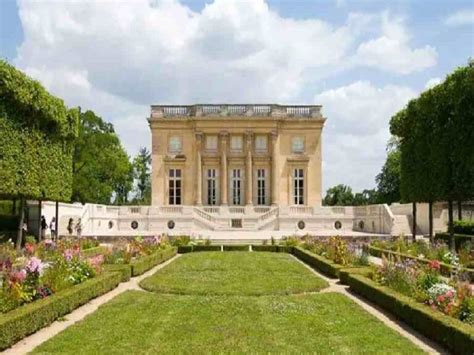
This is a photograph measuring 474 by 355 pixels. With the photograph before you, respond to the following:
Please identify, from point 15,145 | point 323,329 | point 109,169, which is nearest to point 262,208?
point 109,169

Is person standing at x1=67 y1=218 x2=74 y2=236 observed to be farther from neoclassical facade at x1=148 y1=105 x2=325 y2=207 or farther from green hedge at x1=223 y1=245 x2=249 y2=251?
green hedge at x1=223 y1=245 x2=249 y2=251

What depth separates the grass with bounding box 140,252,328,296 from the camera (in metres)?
13.8

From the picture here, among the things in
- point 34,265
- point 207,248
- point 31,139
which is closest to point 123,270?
point 34,265

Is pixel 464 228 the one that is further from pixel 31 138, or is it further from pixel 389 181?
pixel 389 181

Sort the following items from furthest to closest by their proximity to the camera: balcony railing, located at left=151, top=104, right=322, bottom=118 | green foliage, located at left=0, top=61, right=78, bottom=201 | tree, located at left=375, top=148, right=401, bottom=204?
tree, located at left=375, top=148, right=401, bottom=204, balcony railing, located at left=151, top=104, right=322, bottom=118, green foliage, located at left=0, top=61, right=78, bottom=201

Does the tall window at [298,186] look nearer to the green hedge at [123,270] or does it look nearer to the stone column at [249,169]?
the stone column at [249,169]

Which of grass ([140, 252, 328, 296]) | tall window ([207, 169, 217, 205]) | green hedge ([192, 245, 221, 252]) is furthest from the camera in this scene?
tall window ([207, 169, 217, 205])

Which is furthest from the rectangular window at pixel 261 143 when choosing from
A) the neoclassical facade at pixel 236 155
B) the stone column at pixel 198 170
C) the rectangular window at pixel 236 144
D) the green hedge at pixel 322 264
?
the green hedge at pixel 322 264

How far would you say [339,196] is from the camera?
9194 cm

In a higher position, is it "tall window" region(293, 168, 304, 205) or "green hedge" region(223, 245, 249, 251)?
"tall window" region(293, 168, 304, 205)

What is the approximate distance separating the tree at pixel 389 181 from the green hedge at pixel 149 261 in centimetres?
4997

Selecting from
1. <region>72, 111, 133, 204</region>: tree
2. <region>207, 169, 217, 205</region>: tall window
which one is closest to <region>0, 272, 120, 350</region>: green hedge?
<region>207, 169, 217, 205</region>: tall window

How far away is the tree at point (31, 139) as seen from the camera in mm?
23172

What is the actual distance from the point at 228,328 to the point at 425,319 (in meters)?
3.05
